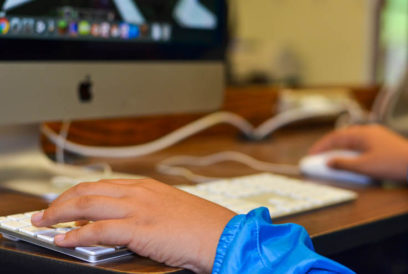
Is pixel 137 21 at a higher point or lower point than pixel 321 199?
higher

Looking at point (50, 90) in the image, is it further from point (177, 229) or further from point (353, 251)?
point (353, 251)

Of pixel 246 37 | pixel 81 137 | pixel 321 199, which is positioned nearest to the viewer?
pixel 321 199

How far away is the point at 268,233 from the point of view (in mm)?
447

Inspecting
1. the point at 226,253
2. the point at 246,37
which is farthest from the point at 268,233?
the point at 246,37

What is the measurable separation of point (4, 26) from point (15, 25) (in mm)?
14

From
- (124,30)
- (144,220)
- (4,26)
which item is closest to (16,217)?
(144,220)

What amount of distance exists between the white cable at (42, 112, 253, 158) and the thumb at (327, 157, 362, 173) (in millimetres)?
382

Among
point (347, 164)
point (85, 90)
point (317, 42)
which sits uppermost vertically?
point (85, 90)

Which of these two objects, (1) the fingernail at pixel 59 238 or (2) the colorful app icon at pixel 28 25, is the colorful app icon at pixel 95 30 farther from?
(1) the fingernail at pixel 59 238

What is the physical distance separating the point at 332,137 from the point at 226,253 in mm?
558

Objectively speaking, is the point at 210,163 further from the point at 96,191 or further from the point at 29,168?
the point at 96,191

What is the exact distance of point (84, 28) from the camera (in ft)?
2.35

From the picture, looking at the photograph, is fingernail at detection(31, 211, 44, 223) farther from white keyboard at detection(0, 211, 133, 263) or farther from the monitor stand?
the monitor stand

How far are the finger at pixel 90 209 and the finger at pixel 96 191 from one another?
1cm
